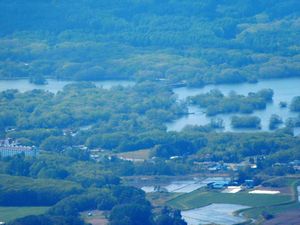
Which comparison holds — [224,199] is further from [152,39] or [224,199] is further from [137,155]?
[152,39]

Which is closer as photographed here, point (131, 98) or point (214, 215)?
point (214, 215)

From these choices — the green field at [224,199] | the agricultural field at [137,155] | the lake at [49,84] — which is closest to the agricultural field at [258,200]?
the green field at [224,199]

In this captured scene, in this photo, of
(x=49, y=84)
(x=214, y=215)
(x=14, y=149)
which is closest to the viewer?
(x=214, y=215)

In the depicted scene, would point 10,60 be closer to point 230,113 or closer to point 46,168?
point 230,113

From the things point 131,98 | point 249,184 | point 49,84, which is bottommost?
point 249,184

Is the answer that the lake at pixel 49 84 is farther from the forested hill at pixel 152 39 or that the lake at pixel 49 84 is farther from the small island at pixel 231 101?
the small island at pixel 231 101

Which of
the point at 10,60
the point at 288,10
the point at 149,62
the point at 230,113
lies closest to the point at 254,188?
the point at 230,113

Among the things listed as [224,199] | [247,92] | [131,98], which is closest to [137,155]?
[224,199]
